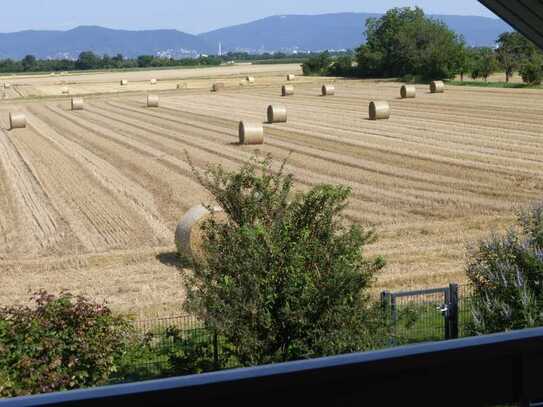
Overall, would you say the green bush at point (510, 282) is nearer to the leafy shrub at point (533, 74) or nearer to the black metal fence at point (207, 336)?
the black metal fence at point (207, 336)

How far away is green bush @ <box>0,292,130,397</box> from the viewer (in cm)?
831

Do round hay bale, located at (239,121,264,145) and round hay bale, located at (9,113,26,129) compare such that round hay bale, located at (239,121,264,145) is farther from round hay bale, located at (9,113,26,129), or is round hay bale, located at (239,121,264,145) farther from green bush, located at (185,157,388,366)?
green bush, located at (185,157,388,366)

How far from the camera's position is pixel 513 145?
3066 centimetres

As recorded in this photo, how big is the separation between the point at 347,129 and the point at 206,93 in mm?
34012

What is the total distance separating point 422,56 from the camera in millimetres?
81500

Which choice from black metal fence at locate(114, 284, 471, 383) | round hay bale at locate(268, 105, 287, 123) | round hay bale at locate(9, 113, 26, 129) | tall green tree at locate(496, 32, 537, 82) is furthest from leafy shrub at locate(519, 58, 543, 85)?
black metal fence at locate(114, 284, 471, 383)

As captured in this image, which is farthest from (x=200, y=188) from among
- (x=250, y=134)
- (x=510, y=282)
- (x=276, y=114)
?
(x=276, y=114)

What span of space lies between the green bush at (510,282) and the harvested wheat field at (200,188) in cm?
384

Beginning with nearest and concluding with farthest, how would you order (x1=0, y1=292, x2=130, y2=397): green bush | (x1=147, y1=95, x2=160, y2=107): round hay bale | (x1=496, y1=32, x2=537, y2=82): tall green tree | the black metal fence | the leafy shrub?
(x1=0, y1=292, x2=130, y2=397): green bush → the black metal fence → (x1=147, y1=95, x2=160, y2=107): round hay bale → the leafy shrub → (x1=496, y1=32, x2=537, y2=82): tall green tree

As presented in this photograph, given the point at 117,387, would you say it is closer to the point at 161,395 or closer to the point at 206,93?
the point at 161,395

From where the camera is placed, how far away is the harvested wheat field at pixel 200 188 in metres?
15.8

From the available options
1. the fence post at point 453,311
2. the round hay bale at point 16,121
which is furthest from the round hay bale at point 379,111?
the fence post at point 453,311

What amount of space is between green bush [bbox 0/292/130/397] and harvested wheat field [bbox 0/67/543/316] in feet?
13.5

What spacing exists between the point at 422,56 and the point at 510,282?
7390 centimetres
